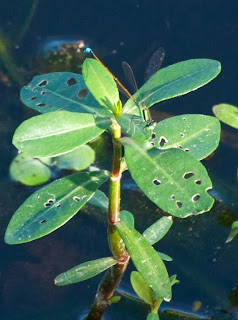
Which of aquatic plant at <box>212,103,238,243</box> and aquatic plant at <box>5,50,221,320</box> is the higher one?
aquatic plant at <box>5,50,221,320</box>

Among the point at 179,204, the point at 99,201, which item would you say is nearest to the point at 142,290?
the point at 99,201

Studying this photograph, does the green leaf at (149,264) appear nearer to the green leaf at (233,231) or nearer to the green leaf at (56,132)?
the green leaf at (56,132)

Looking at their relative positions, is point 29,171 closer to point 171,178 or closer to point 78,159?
point 78,159

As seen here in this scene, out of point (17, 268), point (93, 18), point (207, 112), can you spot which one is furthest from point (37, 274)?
point (93, 18)

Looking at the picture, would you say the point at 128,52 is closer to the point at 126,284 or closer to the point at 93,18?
the point at 93,18

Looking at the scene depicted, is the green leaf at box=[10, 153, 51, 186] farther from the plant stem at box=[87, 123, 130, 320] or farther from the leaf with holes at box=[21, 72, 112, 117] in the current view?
the leaf with holes at box=[21, 72, 112, 117]

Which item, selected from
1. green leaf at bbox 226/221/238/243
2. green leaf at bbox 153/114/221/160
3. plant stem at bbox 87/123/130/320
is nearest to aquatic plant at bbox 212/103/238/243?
green leaf at bbox 226/221/238/243
